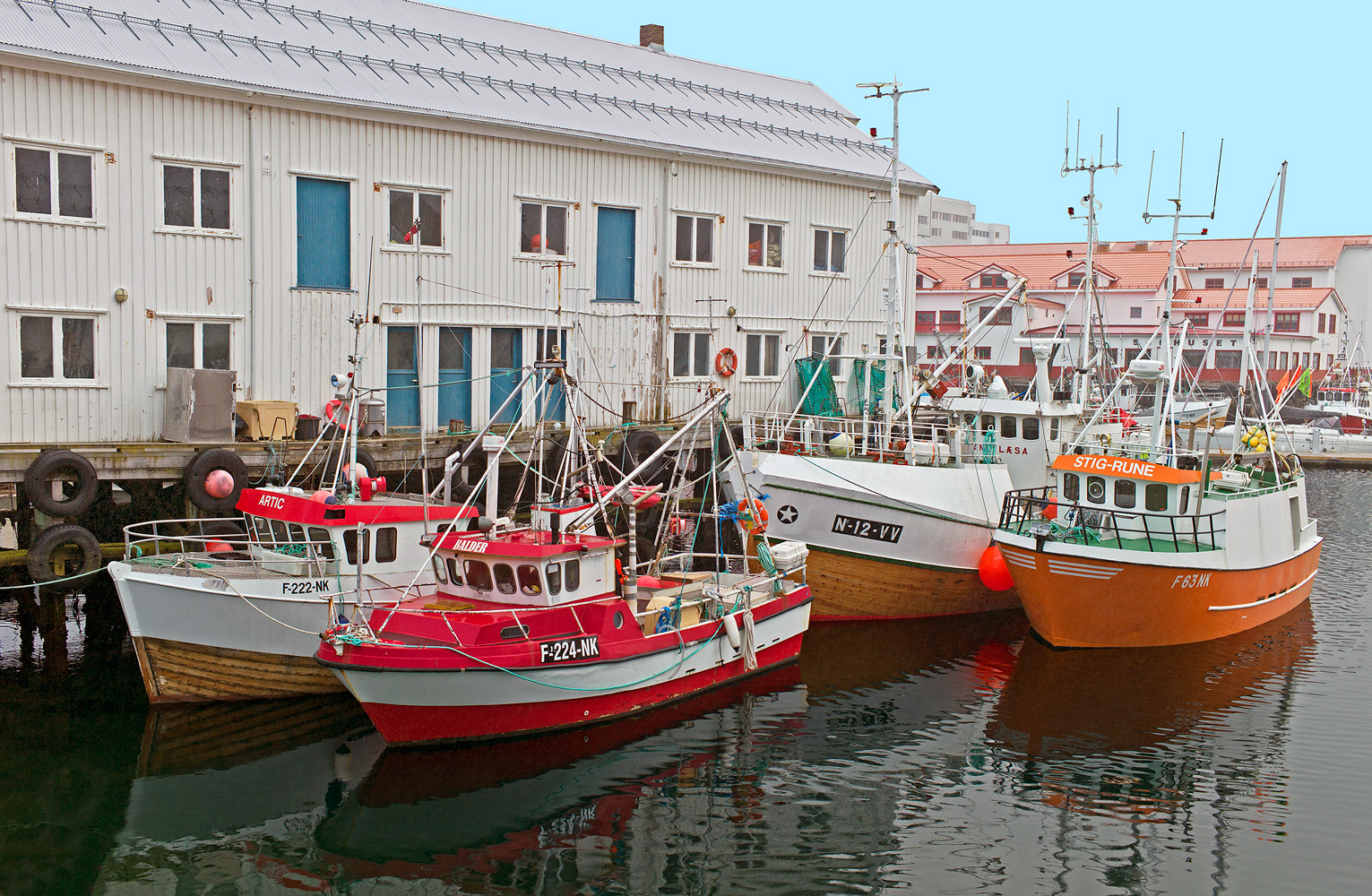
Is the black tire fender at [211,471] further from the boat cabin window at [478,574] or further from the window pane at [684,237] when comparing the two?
the window pane at [684,237]

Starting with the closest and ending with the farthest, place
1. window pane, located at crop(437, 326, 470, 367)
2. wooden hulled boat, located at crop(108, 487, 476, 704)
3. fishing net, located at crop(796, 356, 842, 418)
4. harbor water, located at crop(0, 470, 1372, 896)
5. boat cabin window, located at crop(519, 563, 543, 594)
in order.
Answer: harbor water, located at crop(0, 470, 1372, 896), boat cabin window, located at crop(519, 563, 543, 594), wooden hulled boat, located at crop(108, 487, 476, 704), window pane, located at crop(437, 326, 470, 367), fishing net, located at crop(796, 356, 842, 418)

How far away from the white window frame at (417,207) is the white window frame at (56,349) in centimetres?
527

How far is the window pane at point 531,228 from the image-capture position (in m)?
24.3

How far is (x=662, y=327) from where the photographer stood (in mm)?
26500

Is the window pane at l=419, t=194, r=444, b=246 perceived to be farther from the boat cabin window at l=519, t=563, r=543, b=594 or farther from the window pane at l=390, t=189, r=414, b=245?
the boat cabin window at l=519, t=563, r=543, b=594

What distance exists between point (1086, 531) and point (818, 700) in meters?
5.83

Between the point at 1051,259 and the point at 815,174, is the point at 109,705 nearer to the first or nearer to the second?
the point at 815,174

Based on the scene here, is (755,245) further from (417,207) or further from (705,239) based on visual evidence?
(417,207)

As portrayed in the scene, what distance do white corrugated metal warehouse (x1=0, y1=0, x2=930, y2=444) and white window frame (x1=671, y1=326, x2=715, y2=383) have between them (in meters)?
0.07

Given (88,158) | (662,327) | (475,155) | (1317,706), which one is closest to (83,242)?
(88,158)

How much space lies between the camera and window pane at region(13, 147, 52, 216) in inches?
742

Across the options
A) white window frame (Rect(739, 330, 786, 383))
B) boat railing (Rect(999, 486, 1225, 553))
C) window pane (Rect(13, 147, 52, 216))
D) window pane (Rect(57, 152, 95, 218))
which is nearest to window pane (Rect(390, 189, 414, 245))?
window pane (Rect(57, 152, 95, 218))

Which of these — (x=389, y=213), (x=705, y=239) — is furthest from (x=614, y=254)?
(x=389, y=213)

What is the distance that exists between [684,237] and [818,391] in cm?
493
